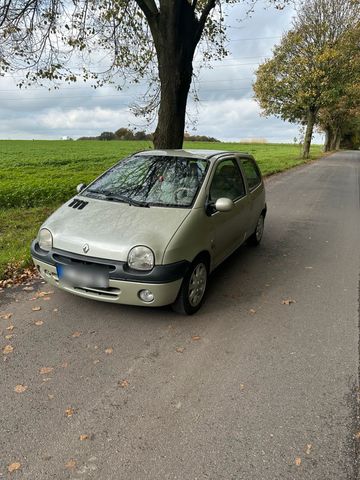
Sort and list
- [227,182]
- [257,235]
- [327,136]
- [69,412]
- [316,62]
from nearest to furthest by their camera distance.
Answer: [69,412] → [227,182] → [257,235] → [316,62] → [327,136]

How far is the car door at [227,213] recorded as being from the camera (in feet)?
14.8

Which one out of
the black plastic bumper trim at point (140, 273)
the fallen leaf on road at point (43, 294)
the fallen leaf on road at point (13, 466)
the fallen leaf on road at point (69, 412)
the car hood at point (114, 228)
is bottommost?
the fallen leaf on road at point (13, 466)

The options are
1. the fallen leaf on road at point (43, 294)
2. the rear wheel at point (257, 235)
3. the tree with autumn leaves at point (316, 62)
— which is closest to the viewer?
the fallen leaf on road at point (43, 294)

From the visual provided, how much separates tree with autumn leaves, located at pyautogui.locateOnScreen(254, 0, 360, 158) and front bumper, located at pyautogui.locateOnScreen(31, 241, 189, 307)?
26233 mm

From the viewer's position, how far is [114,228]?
153 inches

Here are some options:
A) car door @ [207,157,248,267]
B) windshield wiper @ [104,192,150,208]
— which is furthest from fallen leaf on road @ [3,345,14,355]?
car door @ [207,157,248,267]

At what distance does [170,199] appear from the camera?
439 centimetres

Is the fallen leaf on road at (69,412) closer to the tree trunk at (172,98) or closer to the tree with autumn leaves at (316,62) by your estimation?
the tree trunk at (172,98)

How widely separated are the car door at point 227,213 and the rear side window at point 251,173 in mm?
325

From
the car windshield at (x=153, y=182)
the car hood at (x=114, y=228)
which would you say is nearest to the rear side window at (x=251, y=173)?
the car windshield at (x=153, y=182)

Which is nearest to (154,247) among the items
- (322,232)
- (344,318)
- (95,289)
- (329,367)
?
(95,289)

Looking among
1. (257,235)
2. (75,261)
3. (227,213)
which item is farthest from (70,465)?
(257,235)

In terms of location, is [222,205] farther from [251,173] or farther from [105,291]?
[251,173]

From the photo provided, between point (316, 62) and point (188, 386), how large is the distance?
28328 mm
